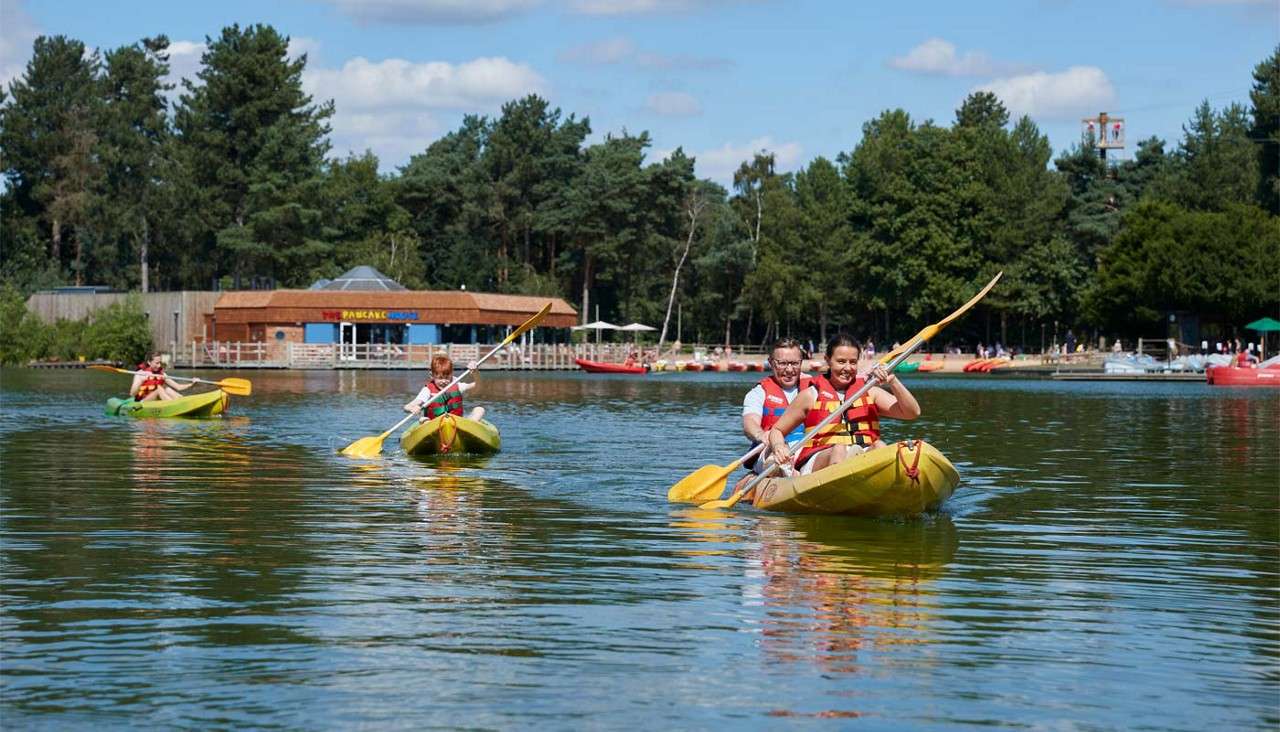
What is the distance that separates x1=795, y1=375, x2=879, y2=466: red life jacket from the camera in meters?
15.9

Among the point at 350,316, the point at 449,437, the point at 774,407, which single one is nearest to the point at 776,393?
Answer: the point at 774,407

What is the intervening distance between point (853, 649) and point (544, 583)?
3.23 metres

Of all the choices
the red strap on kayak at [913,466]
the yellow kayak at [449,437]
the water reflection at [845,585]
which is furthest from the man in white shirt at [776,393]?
the yellow kayak at [449,437]

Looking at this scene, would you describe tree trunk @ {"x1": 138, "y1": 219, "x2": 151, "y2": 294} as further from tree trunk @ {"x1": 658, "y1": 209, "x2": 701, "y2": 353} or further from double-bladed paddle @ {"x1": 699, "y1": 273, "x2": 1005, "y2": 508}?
double-bladed paddle @ {"x1": 699, "y1": 273, "x2": 1005, "y2": 508}

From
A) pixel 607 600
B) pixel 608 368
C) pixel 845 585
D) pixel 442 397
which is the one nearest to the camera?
pixel 607 600

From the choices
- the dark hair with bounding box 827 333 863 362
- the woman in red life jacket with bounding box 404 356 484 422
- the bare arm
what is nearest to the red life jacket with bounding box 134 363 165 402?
the woman in red life jacket with bounding box 404 356 484 422

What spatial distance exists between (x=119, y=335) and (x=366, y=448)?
63651 millimetres

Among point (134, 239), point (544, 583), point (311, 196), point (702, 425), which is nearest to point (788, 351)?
point (544, 583)

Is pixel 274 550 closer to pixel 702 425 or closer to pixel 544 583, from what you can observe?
pixel 544 583

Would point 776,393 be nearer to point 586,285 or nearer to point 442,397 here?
point 442,397

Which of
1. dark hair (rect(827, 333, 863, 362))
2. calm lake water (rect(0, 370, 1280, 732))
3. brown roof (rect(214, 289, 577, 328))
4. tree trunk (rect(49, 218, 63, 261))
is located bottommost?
calm lake water (rect(0, 370, 1280, 732))

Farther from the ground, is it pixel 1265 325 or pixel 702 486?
pixel 1265 325

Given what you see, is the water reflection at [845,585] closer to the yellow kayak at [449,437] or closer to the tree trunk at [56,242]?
the yellow kayak at [449,437]

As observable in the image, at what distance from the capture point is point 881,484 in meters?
15.3
